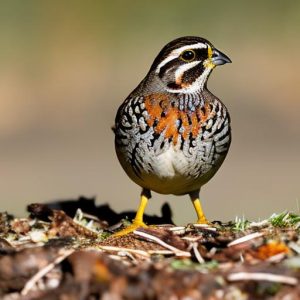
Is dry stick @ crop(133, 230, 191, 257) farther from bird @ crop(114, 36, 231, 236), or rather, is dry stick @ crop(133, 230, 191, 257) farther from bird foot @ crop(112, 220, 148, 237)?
bird @ crop(114, 36, 231, 236)

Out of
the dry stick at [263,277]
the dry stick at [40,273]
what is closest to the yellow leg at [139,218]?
the dry stick at [40,273]

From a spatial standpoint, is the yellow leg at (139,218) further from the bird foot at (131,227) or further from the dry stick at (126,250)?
the dry stick at (126,250)

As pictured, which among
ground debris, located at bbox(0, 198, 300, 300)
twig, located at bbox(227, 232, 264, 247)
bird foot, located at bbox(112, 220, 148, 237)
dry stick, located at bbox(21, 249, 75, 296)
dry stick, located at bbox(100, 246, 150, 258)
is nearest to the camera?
ground debris, located at bbox(0, 198, 300, 300)

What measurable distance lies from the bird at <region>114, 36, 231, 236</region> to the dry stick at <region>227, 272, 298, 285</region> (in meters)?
2.84

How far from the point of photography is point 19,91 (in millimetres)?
19172

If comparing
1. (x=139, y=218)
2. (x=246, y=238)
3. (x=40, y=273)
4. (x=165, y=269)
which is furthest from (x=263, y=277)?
(x=139, y=218)

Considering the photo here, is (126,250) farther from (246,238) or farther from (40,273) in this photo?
(40,273)

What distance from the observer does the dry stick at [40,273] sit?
17.7 feet

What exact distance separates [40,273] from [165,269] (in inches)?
26.3

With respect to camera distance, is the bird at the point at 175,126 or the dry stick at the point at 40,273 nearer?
the dry stick at the point at 40,273

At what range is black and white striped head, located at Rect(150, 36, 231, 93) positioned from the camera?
8.58 metres

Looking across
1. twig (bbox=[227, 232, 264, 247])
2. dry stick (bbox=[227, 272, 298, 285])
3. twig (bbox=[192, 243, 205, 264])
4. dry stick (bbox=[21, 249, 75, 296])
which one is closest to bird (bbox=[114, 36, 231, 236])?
twig (bbox=[227, 232, 264, 247])

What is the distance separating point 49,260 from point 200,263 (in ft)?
2.65

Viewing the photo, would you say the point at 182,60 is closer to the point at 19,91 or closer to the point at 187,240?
the point at 187,240
